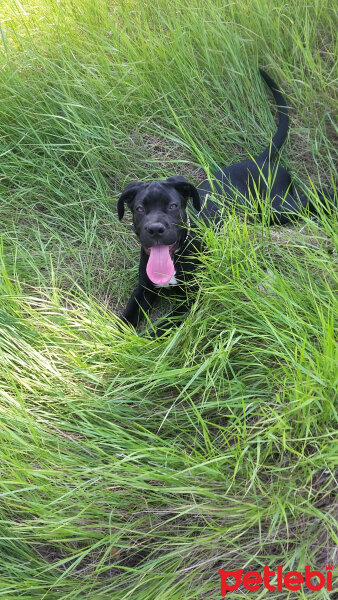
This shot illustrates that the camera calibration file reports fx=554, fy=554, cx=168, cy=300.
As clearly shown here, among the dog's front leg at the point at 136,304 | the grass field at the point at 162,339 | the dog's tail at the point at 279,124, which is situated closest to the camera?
the grass field at the point at 162,339

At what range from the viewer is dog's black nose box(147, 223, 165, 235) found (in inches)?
114

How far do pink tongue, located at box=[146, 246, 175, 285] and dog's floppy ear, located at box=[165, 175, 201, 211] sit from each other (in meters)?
0.31

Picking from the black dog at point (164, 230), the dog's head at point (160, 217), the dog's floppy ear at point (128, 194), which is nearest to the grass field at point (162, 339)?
the black dog at point (164, 230)

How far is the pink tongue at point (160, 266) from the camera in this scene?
2922 millimetres

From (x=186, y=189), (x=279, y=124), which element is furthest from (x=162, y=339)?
(x=279, y=124)

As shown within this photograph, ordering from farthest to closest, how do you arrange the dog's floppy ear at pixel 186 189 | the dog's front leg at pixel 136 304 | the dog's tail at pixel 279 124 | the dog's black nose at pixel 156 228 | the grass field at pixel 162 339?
the dog's tail at pixel 279 124 → the dog's front leg at pixel 136 304 → the dog's floppy ear at pixel 186 189 → the dog's black nose at pixel 156 228 → the grass field at pixel 162 339

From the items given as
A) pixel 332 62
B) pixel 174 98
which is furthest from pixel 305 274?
pixel 332 62

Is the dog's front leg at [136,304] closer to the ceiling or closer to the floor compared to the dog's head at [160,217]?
closer to the floor

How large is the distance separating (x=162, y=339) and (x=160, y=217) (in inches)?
27.2

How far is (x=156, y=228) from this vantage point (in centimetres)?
289

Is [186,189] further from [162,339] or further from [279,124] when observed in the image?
[279,124]

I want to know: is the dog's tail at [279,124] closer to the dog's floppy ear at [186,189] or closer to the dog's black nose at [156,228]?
the dog's floppy ear at [186,189]

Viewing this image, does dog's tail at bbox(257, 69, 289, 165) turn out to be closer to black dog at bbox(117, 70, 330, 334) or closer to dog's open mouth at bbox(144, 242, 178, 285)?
black dog at bbox(117, 70, 330, 334)

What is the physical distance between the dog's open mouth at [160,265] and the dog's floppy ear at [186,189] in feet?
1.01
